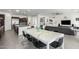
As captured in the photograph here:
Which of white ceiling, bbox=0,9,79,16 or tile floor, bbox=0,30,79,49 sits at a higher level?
white ceiling, bbox=0,9,79,16

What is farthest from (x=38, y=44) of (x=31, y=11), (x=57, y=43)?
(x=31, y=11)

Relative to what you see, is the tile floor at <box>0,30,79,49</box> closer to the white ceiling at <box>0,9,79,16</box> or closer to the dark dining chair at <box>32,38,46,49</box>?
the dark dining chair at <box>32,38,46,49</box>

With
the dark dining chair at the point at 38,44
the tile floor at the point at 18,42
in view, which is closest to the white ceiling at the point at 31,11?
the tile floor at the point at 18,42

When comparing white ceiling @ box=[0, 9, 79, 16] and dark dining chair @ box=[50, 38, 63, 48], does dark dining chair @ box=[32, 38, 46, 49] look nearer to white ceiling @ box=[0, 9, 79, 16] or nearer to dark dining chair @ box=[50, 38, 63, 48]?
dark dining chair @ box=[50, 38, 63, 48]

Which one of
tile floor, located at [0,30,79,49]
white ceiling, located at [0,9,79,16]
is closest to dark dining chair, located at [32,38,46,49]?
tile floor, located at [0,30,79,49]

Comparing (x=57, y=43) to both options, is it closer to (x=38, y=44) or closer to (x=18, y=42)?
(x=38, y=44)

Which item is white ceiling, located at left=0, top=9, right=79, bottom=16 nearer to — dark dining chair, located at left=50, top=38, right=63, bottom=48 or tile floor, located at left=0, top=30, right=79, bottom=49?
tile floor, located at left=0, top=30, right=79, bottom=49

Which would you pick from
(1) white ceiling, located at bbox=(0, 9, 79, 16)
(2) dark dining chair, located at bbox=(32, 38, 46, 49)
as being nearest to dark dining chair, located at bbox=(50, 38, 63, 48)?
(2) dark dining chair, located at bbox=(32, 38, 46, 49)

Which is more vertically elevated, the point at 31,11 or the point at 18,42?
the point at 31,11

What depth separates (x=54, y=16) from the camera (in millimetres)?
2652

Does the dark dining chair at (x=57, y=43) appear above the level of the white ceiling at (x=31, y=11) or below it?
below

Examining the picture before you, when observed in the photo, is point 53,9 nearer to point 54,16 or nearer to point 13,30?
point 54,16

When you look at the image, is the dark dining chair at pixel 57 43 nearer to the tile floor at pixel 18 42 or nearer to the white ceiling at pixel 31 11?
the tile floor at pixel 18 42
